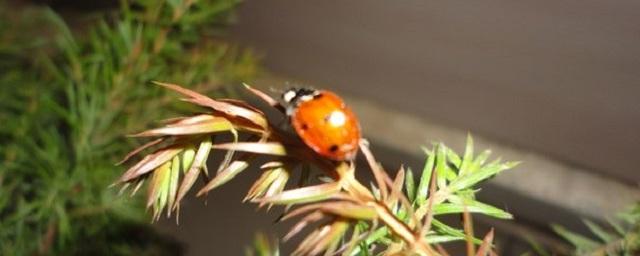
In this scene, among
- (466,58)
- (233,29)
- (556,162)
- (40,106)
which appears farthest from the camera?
(233,29)

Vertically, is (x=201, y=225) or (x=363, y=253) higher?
(x=363, y=253)

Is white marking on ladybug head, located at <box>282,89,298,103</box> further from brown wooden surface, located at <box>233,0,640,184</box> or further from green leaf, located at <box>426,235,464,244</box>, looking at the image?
brown wooden surface, located at <box>233,0,640,184</box>

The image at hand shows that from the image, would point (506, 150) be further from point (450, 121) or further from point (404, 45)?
point (404, 45)

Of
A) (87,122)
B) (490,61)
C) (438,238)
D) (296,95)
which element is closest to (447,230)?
(438,238)

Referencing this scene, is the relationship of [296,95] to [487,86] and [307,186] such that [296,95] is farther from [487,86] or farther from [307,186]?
[487,86]

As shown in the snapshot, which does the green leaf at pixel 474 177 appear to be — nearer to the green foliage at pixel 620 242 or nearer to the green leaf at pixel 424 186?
the green leaf at pixel 424 186

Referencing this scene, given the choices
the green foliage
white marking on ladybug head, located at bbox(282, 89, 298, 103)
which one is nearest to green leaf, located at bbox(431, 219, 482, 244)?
white marking on ladybug head, located at bbox(282, 89, 298, 103)

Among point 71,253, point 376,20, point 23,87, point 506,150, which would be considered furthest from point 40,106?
point 506,150
